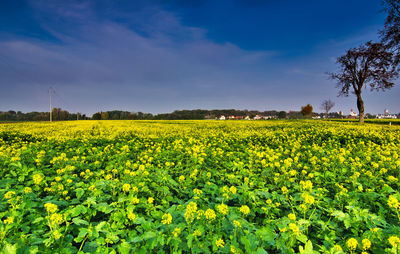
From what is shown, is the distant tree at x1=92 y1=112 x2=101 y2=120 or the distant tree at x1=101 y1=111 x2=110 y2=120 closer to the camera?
the distant tree at x1=101 y1=111 x2=110 y2=120

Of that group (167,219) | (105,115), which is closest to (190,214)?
(167,219)

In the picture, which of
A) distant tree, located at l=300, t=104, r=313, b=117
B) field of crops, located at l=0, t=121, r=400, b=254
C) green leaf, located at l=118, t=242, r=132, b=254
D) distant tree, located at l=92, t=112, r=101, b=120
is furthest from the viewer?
distant tree, located at l=300, t=104, r=313, b=117

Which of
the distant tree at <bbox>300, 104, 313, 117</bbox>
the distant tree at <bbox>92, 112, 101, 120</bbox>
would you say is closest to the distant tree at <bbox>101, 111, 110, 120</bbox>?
the distant tree at <bbox>92, 112, 101, 120</bbox>

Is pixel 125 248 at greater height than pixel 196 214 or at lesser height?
lesser

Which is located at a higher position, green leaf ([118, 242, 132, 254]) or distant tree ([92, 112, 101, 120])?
Answer: distant tree ([92, 112, 101, 120])

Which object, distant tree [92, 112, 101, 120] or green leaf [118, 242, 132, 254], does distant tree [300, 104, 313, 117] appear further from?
green leaf [118, 242, 132, 254]

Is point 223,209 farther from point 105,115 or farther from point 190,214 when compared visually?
point 105,115

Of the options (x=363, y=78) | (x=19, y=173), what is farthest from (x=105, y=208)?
(x=363, y=78)

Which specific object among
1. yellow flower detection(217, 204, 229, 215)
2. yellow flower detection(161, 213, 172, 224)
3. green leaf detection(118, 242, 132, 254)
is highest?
yellow flower detection(217, 204, 229, 215)

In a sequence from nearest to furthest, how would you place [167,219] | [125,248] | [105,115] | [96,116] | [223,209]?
1. [125,248]
2. [167,219]
3. [223,209]
4. [105,115]
5. [96,116]

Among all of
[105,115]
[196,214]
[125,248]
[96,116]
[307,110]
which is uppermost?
[307,110]

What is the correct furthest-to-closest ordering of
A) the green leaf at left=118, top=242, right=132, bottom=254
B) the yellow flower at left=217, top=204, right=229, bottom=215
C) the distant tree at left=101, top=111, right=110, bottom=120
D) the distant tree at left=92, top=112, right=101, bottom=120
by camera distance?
the distant tree at left=92, top=112, right=101, bottom=120, the distant tree at left=101, top=111, right=110, bottom=120, the yellow flower at left=217, top=204, right=229, bottom=215, the green leaf at left=118, top=242, right=132, bottom=254

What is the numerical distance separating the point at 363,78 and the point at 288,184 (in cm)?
3658

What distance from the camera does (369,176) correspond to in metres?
4.20
